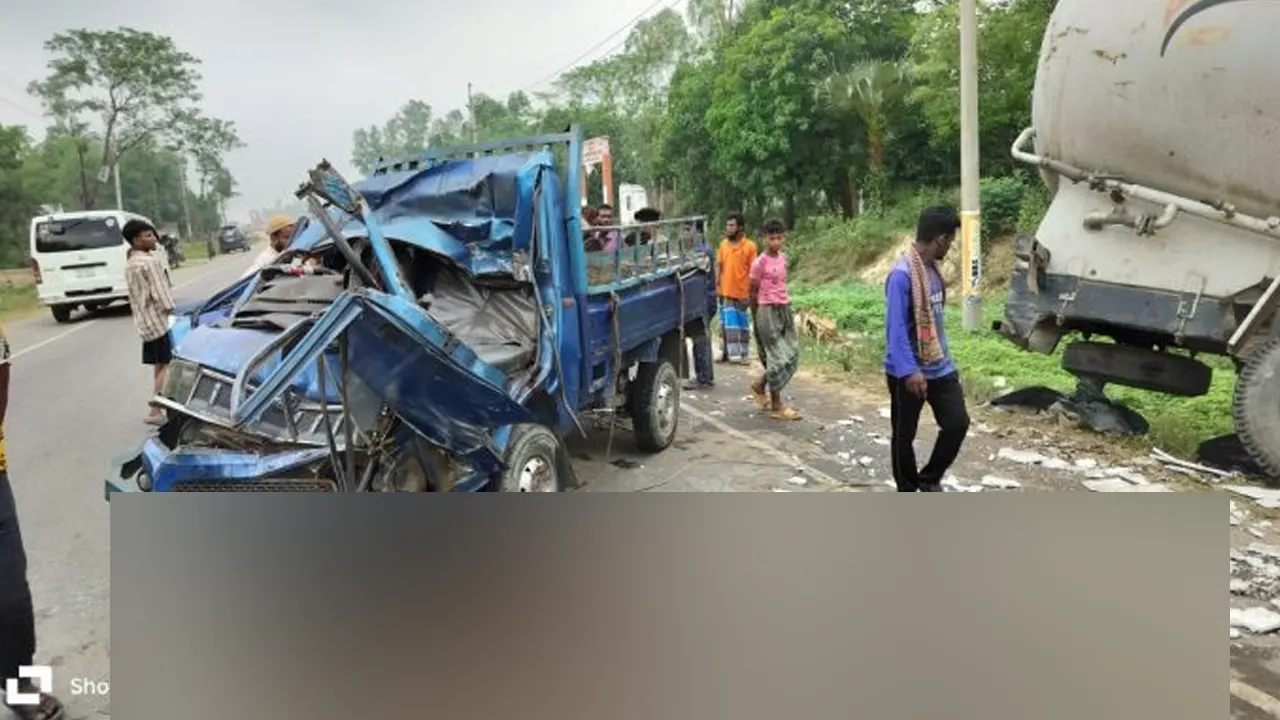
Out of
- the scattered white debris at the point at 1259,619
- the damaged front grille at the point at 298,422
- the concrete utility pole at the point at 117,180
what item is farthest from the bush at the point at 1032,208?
the concrete utility pole at the point at 117,180

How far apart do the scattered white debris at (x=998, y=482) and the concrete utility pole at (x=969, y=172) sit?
1.76ft

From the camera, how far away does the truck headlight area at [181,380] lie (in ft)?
7.36

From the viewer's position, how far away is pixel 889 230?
281cm

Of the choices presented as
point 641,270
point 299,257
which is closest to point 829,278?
point 641,270

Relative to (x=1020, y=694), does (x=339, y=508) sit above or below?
above

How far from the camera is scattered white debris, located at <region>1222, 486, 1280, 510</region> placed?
199 centimetres

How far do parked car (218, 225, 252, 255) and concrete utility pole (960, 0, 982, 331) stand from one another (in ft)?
6.14

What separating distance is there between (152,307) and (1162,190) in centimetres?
314

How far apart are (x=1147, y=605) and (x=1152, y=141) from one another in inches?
68.2

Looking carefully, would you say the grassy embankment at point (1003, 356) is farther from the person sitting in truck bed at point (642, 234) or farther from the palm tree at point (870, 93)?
the person sitting in truck bed at point (642, 234)

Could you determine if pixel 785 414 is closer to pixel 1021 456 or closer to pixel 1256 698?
pixel 1021 456

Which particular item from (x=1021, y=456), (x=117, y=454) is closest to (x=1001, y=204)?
(x=1021, y=456)

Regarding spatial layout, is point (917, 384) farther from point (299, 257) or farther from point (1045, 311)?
point (299, 257)

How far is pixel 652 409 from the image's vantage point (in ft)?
11.9
